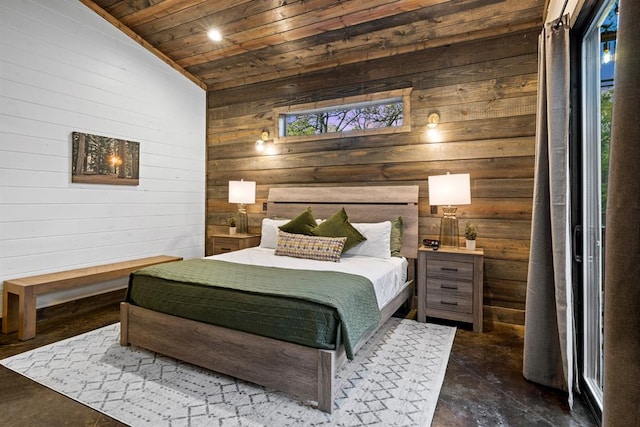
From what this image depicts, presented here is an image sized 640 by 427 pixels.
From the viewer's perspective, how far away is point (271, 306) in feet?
6.75

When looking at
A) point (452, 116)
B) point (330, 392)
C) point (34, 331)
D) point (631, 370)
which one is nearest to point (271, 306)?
point (330, 392)

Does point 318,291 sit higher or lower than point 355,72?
lower

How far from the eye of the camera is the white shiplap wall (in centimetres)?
314

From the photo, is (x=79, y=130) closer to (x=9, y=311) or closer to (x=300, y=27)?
(x=9, y=311)

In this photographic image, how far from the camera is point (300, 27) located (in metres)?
3.63

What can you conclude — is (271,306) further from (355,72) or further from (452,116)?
(355,72)

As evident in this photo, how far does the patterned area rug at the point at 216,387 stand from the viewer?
1880 millimetres

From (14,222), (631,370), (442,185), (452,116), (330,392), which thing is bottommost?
(330,392)

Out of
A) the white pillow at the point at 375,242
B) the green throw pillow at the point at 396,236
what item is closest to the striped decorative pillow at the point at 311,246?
the white pillow at the point at 375,242

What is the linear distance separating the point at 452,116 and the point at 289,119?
2114 mm

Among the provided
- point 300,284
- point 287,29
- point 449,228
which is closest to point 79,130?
point 287,29

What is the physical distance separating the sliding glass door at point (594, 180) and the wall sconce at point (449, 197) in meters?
1.07

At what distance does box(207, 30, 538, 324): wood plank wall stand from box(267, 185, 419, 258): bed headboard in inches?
4.9

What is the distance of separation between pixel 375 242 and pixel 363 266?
573 mm
